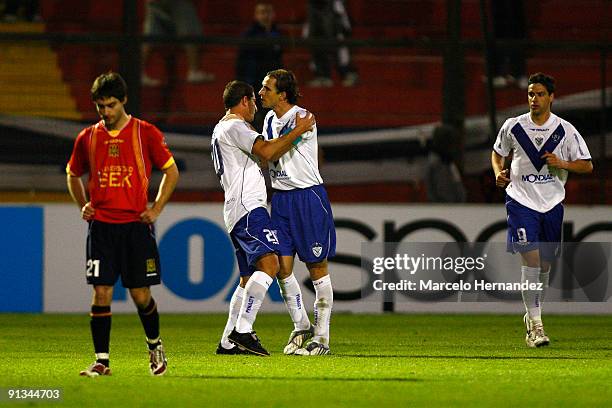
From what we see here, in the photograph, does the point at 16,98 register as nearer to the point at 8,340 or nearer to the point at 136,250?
the point at 8,340

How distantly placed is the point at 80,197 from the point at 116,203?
0.87 feet

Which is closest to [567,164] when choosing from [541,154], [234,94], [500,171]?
[541,154]

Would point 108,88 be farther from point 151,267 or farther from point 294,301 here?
point 294,301

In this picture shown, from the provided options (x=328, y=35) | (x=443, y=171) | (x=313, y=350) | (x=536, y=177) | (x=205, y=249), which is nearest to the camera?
(x=313, y=350)

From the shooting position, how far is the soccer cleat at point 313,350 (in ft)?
31.1

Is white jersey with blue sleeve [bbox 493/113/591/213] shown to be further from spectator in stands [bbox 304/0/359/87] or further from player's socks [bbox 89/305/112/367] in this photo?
spectator in stands [bbox 304/0/359/87]

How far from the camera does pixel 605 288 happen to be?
571 inches

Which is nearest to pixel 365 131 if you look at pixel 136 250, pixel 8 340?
pixel 8 340

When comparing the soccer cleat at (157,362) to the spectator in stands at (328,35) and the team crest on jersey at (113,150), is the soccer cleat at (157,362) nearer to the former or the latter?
the team crest on jersey at (113,150)

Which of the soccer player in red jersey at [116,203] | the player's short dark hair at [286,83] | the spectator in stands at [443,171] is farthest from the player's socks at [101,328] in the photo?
the spectator in stands at [443,171]

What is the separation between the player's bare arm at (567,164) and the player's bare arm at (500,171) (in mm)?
335

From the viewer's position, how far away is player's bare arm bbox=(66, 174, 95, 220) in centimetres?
777

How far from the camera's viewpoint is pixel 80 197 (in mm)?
7906

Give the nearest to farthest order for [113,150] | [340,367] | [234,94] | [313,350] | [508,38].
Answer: [113,150]
[340,367]
[234,94]
[313,350]
[508,38]
